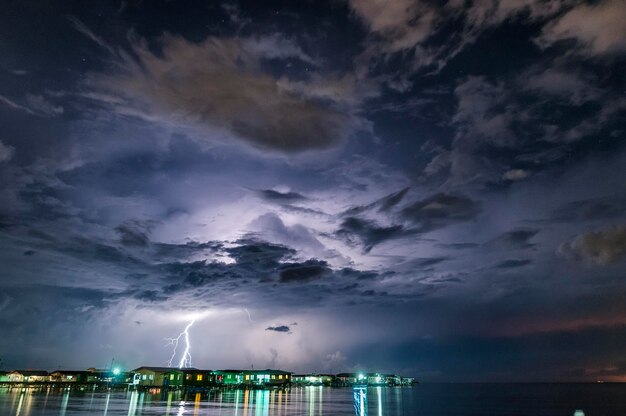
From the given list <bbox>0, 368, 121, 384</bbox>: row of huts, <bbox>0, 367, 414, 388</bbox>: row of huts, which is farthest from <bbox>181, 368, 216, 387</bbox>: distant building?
<bbox>0, 368, 121, 384</bbox>: row of huts

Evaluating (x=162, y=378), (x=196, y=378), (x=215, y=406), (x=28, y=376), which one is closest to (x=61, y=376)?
(x=28, y=376)

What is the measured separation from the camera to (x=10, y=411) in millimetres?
55094

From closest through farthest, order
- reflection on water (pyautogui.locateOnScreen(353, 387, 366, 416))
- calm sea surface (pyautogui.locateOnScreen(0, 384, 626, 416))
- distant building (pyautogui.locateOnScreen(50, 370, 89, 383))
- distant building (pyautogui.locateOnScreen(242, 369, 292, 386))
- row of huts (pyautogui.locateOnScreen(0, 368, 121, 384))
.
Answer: reflection on water (pyautogui.locateOnScreen(353, 387, 366, 416)) → calm sea surface (pyautogui.locateOnScreen(0, 384, 626, 416)) → row of huts (pyautogui.locateOnScreen(0, 368, 121, 384)) → distant building (pyautogui.locateOnScreen(50, 370, 89, 383)) → distant building (pyautogui.locateOnScreen(242, 369, 292, 386))

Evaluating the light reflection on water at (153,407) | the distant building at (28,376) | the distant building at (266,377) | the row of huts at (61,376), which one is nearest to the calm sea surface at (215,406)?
the light reflection on water at (153,407)

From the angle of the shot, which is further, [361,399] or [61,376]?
[61,376]

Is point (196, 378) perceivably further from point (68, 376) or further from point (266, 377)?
point (68, 376)

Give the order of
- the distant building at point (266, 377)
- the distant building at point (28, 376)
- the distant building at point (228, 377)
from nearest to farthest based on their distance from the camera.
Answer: the distant building at point (28, 376), the distant building at point (228, 377), the distant building at point (266, 377)

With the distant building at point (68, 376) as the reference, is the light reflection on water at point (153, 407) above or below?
below

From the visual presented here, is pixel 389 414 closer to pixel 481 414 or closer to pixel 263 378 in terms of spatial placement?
pixel 481 414

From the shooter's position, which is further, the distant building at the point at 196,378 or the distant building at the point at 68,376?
the distant building at the point at 68,376

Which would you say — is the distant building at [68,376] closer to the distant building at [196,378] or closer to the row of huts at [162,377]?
the row of huts at [162,377]

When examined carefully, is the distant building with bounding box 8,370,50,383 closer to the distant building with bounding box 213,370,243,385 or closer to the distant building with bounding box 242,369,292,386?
the distant building with bounding box 213,370,243,385

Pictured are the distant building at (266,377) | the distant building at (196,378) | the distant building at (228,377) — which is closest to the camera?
the distant building at (196,378)

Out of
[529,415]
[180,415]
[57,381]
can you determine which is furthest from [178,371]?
[529,415]
